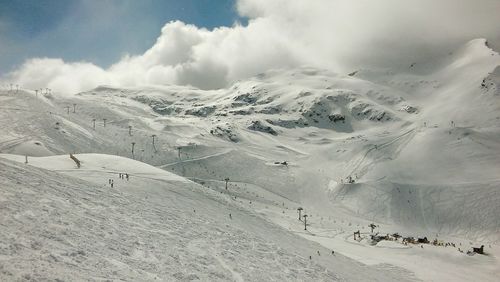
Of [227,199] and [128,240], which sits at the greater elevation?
[128,240]

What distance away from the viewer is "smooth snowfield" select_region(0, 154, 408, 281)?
55.1 feet

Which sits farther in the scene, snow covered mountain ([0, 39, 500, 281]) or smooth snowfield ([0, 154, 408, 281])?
snow covered mountain ([0, 39, 500, 281])

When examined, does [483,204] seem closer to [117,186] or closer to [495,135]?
[495,135]

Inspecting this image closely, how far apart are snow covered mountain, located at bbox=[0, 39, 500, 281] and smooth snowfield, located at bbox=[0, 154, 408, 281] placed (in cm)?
10

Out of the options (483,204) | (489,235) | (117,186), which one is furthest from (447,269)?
(483,204)

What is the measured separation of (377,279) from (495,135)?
6272 inches

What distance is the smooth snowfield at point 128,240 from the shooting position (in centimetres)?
1678

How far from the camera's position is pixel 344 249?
55688 millimetres

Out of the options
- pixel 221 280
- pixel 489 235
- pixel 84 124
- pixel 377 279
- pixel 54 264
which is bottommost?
pixel 489 235

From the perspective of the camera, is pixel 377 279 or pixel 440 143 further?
pixel 440 143

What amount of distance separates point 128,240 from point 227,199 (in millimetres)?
26397

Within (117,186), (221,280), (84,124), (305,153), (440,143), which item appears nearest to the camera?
(221,280)

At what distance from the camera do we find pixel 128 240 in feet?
72.2

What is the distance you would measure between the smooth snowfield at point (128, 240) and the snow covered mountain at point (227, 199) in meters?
0.10
